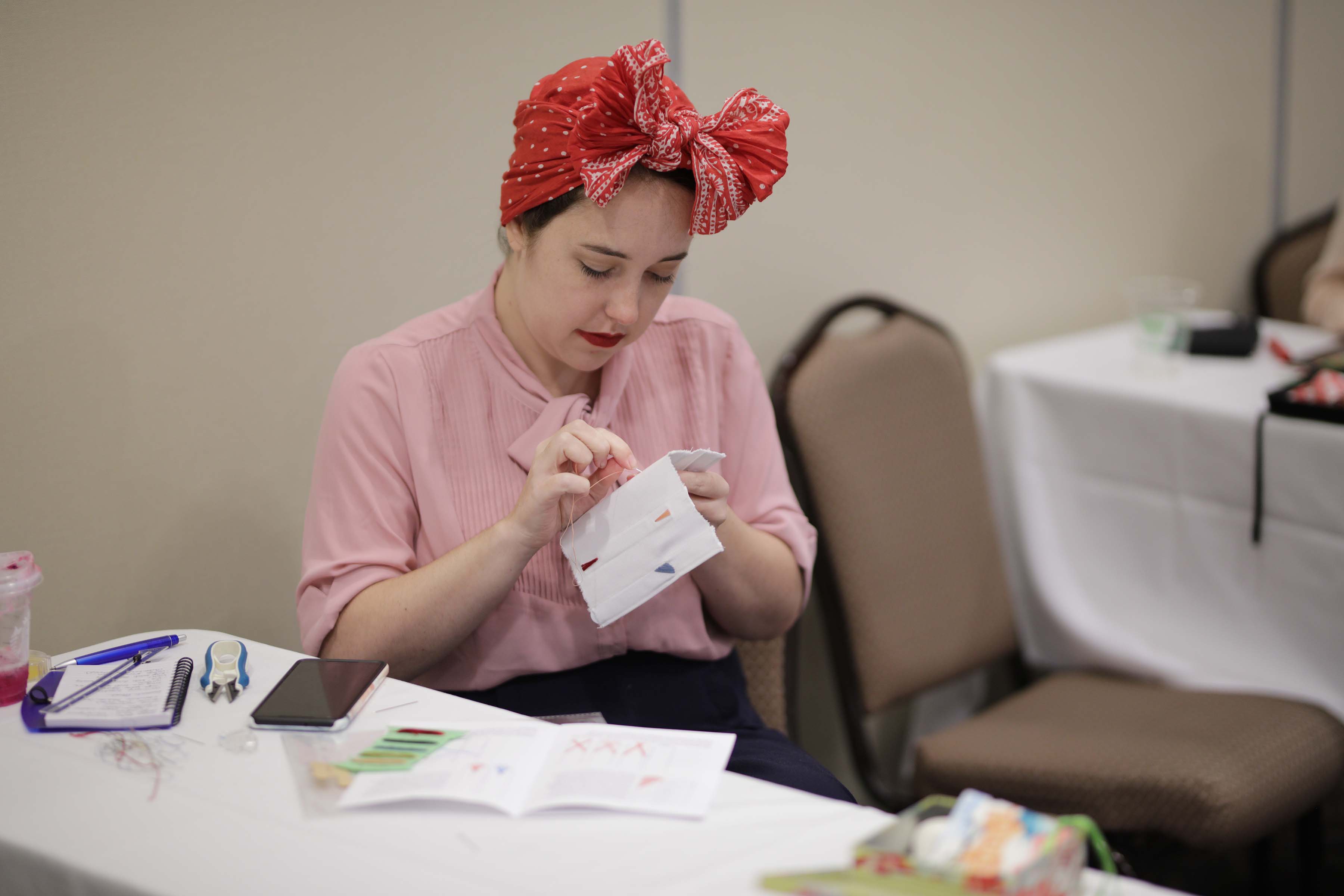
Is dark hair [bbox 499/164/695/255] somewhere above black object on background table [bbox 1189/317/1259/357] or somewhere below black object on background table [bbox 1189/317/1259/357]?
above

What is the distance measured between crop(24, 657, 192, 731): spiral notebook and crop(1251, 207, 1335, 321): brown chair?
10.7 ft

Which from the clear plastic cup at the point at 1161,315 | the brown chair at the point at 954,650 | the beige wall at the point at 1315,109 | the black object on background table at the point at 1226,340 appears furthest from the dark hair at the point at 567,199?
the beige wall at the point at 1315,109

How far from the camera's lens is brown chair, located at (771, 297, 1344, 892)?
1933mm

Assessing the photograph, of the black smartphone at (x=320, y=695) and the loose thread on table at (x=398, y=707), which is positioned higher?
the black smartphone at (x=320, y=695)

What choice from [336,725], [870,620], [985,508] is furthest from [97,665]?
[985,508]

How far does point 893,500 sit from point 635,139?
1149 mm

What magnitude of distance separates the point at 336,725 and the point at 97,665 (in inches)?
13.5

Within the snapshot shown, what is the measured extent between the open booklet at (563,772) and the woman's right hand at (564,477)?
0.27 metres

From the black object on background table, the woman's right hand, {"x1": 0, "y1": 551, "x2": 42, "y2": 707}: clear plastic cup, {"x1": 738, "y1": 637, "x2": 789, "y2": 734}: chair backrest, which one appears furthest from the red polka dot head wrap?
the black object on background table

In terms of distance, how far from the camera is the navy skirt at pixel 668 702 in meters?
1.48

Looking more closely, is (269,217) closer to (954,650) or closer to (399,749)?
(399,749)

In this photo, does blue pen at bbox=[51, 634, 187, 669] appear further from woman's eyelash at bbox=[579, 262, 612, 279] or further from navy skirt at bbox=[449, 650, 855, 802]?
woman's eyelash at bbox=[579, 262, 612, 279]


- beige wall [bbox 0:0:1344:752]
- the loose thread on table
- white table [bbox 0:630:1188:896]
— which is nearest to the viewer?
white table [bbox 0:630:1188:896]

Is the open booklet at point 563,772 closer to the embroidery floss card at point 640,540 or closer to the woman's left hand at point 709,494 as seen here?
the embroidery floss card at point 640,540
